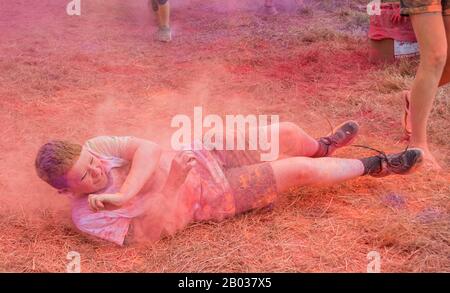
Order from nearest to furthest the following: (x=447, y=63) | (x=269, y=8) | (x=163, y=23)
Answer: (x=447, y=63) → (x=163, y=23) → (x=269, y=8)

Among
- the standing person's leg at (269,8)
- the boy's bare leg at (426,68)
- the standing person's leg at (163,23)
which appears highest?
the standing person's leg at (269,8)

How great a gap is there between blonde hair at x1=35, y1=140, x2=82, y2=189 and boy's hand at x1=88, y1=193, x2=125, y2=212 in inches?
4.6

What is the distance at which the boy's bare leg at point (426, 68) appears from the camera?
2.52 metres

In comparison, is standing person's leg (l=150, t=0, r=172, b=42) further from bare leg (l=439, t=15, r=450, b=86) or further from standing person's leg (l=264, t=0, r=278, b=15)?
bare leg (l=439, t=15, r=450, b=86)

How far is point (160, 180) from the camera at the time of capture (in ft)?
6.66

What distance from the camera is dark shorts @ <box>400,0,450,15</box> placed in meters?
2.48

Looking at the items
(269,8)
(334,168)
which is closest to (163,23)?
(269,8)

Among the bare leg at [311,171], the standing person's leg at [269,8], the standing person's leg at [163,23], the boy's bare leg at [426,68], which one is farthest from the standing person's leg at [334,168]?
the standing person's leg at [269,8]

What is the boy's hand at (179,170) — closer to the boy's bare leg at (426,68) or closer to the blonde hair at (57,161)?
the blonde hair at (57,161)

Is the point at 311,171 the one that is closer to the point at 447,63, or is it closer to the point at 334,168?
the point at 334,168

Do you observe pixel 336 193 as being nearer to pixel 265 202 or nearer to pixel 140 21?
pixel 265 202

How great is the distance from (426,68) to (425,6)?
0.29 metres

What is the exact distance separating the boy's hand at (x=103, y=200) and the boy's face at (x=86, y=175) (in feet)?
0.18
